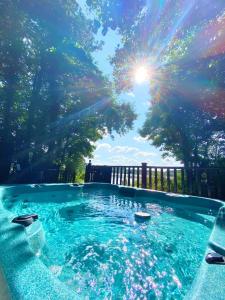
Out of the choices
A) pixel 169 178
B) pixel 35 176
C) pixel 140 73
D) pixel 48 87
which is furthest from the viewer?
pixel 48 87

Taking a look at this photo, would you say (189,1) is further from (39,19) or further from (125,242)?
(39,19)

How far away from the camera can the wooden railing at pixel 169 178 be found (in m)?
4.84

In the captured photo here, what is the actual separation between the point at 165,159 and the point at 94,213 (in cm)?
955

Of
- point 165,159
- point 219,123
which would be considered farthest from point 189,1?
point 165,159

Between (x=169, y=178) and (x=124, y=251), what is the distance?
3847 mm

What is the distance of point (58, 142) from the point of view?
10.2 metres

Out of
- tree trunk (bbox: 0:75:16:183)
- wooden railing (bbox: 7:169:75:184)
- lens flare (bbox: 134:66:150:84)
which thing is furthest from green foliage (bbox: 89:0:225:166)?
tree trunk (bbox: 0:75:16:183)

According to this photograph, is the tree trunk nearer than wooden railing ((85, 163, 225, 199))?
No

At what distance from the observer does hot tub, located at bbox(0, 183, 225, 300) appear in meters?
0.90

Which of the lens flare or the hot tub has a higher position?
the lens flare

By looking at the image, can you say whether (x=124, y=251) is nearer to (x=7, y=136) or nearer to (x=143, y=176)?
(x=143, y=176)

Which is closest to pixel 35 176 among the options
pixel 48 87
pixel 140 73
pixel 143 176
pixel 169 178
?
pixel 143 176

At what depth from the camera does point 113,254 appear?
6.48 ft

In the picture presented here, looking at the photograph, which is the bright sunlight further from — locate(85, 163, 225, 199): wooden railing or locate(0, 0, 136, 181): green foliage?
locate(85, 163, 225, 199): wooden railing
